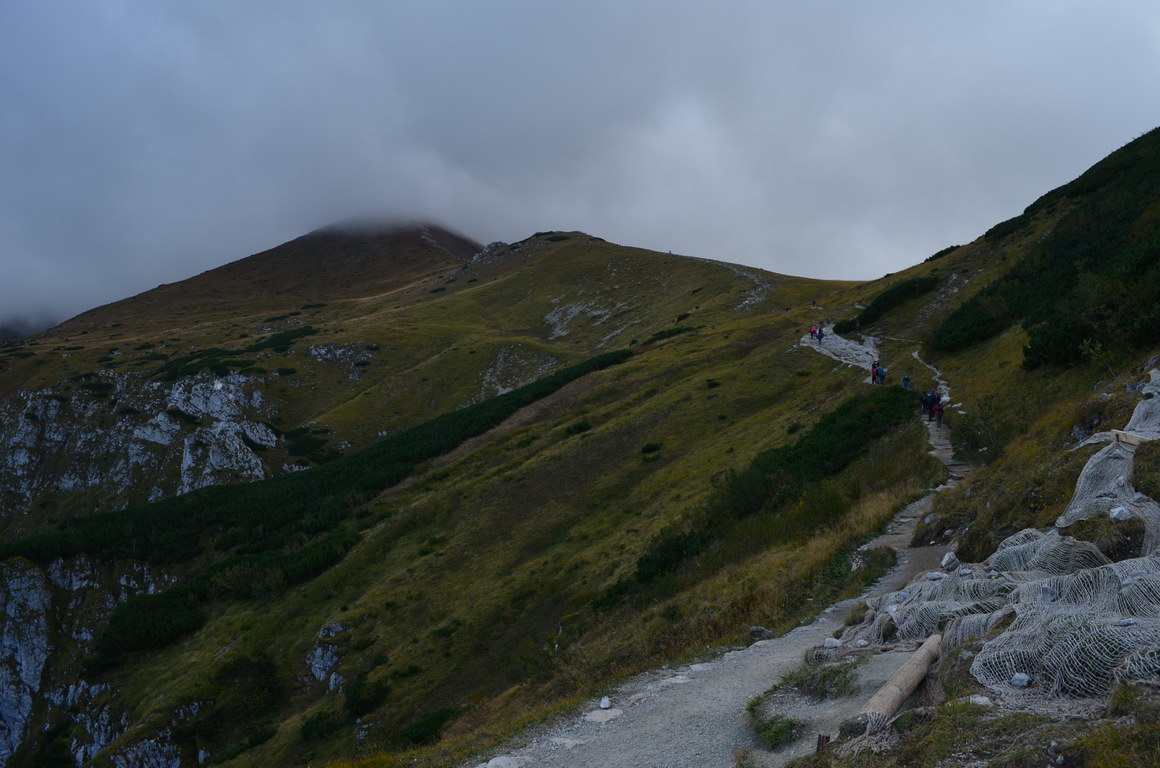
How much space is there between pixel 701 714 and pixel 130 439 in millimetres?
104483

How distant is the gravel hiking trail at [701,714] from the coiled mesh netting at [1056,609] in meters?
1.07

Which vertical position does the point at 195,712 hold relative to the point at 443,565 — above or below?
below

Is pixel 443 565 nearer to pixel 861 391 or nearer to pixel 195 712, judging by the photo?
pixel 195 712

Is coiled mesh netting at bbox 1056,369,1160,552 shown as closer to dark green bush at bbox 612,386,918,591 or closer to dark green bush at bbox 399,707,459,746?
dark green bush at bbox 612,386,918,591

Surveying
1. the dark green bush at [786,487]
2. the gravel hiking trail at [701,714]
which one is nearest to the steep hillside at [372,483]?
the dark green bush at [786,487]

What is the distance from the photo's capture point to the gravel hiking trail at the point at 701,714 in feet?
28.2

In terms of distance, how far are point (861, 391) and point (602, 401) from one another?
993 inches

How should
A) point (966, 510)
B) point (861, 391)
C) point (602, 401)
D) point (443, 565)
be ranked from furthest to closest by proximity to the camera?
point (602, 401) → point (443, 565) → point (861, 391) → point (966, 510)

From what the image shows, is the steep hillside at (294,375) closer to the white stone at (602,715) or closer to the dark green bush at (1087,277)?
the dark green bush at (1087,277)

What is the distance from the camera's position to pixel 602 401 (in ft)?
183

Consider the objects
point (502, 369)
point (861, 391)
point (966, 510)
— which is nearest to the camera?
point (966, 510)

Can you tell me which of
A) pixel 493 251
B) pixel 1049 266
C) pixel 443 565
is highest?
pixel 493 251

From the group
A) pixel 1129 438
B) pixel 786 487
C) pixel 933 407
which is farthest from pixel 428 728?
pixel 933 407

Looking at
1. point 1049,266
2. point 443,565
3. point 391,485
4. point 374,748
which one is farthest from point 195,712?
point 1049,266
